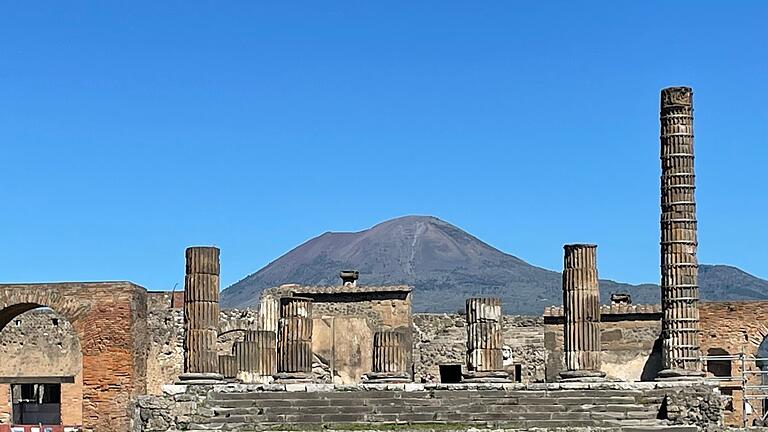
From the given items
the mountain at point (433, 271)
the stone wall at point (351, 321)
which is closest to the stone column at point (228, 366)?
the stone wall at point (351, 321)

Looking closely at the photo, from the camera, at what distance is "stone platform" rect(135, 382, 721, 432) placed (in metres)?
20.0

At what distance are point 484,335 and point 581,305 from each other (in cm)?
181

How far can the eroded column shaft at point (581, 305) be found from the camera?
23.0 meters

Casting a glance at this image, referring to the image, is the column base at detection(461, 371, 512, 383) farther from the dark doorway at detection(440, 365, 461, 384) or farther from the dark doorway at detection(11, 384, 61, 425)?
the dark doorway at detection(11, 384, 61, 425)

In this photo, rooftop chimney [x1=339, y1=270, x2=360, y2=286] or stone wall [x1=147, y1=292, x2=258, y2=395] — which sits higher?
rooftop chimney [x1=339, y1=270, x2=360, y2=286]

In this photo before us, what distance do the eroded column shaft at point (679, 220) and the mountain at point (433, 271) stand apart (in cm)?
10745

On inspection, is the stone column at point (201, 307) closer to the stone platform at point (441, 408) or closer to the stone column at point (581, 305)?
the stone platform at point (441, 408)

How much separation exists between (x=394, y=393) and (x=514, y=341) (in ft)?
35.7

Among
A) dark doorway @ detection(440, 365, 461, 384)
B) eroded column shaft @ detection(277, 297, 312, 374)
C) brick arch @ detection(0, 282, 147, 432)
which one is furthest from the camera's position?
dark doorway @ detection(440, 365, 461, 384)

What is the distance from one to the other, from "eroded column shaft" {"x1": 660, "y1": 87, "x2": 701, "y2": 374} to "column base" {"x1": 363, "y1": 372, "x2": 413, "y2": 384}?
4.47 meters

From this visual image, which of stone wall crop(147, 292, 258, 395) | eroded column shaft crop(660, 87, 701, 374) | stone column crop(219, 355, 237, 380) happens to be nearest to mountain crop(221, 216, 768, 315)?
stone wall crop(147, 292, 258, 395)

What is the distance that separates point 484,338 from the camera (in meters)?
23.9

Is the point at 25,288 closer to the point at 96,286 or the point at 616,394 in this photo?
the point at 96,286

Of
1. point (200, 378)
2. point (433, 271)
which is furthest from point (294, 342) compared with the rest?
point (433, 271)
